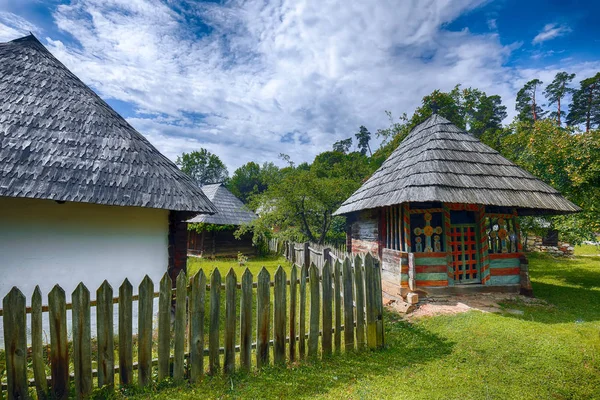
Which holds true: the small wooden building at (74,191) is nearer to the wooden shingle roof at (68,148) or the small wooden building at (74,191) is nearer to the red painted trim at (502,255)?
the wooden shingle roof at (68,148)

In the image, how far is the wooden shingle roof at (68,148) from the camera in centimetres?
452

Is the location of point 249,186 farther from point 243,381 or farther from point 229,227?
point 243,381

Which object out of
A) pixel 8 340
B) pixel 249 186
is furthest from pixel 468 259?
pixel 249 186

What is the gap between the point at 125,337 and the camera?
10.8 feet

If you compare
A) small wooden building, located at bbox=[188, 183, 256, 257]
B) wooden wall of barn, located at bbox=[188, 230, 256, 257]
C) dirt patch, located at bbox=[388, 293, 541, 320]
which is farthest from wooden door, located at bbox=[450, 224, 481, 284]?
wooden wall of barn, located at bbox=[188, 230, 256, 257]

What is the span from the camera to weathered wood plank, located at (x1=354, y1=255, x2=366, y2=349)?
4395 mm

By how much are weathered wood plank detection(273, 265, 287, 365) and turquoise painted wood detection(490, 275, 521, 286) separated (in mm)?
6595

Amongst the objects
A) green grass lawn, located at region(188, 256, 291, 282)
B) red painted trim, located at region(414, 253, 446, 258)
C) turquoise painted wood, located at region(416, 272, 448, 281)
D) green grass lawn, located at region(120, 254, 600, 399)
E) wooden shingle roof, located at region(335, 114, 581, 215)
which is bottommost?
green grass lawn, located at region(188, 256, 291, 282)

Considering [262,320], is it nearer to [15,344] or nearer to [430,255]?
[15,344]

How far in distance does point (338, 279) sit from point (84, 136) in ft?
17.2

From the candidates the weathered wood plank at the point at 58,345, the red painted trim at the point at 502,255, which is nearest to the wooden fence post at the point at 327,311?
the weathered wood plank at the point at 58,345

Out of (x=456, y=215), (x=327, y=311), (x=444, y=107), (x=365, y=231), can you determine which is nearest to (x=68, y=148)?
(x=327, y=311)

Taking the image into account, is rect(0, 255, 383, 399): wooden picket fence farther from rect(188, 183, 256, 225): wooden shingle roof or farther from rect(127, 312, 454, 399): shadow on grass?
rect(188, 183, 256, 225): wooden shingle roof

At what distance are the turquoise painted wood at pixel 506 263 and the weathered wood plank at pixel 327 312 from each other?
5.91 m
